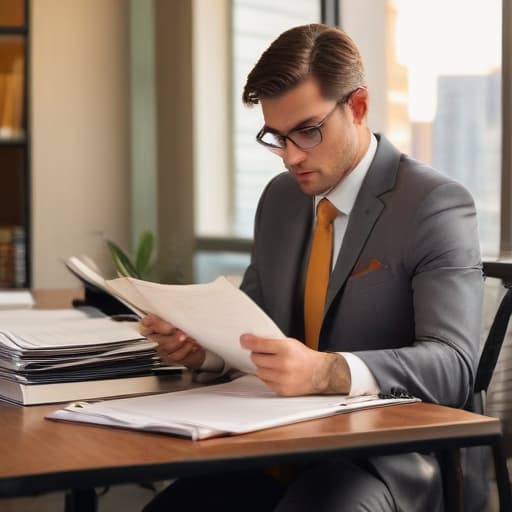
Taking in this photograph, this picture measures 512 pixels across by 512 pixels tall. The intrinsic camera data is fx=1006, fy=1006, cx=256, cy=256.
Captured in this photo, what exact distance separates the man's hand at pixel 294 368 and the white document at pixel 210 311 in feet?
0.07

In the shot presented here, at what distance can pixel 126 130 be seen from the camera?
539 centimetres

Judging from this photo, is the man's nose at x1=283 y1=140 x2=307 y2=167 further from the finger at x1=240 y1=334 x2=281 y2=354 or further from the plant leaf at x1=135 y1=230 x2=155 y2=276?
the plant leaf at x1=135 y1=230 x2=155 y2=276

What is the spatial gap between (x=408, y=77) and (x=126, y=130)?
2.37m

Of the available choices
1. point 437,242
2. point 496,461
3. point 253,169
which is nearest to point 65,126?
point 253,169

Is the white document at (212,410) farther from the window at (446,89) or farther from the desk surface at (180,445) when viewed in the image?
the window at (446,89)

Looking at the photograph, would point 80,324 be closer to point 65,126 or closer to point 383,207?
point 383,207

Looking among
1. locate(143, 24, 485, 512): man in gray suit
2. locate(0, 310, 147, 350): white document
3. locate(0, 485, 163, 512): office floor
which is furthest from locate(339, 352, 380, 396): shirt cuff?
locate(0, 485, 163, 512): office floor

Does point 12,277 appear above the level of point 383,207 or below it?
below

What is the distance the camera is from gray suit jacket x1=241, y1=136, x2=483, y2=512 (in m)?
1.56

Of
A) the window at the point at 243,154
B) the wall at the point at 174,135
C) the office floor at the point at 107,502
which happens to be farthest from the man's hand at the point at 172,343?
the wall at the point at 174,135

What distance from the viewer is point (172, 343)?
1745 mm

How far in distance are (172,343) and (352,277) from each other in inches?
13.8

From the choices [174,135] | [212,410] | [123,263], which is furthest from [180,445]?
[174,135]

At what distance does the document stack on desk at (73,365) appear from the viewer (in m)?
1.62
